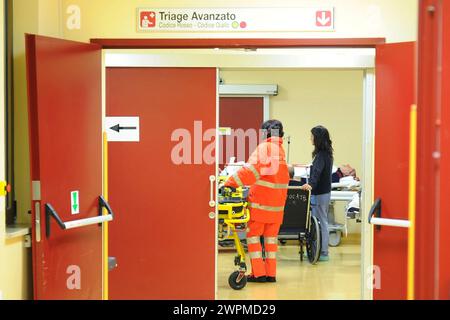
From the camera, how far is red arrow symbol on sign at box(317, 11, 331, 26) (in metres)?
4.01

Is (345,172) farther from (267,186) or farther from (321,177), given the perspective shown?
(267,186)

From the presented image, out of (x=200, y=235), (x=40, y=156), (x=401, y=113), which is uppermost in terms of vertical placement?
(x=401, y=113)

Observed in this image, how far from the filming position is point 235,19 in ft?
13.3

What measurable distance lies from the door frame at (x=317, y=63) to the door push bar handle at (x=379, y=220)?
0.59 m

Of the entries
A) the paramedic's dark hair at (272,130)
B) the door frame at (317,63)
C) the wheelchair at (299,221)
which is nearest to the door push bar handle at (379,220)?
the door frame at (317,63)

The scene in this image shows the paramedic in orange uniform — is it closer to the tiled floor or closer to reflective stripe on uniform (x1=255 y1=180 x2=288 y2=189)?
reflective stripe on uniform (x1=255 y1=180 x2=288 y2=189)

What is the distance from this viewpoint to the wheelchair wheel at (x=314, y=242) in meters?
7.10

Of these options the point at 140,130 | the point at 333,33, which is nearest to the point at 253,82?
the point at 140,130

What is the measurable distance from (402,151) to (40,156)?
200 cm

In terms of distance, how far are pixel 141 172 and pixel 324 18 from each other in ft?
5.86

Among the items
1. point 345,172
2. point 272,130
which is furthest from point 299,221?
point 345,172

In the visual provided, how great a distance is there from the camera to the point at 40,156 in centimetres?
328

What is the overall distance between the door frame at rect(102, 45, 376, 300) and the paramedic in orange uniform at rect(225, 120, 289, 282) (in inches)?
52.5
